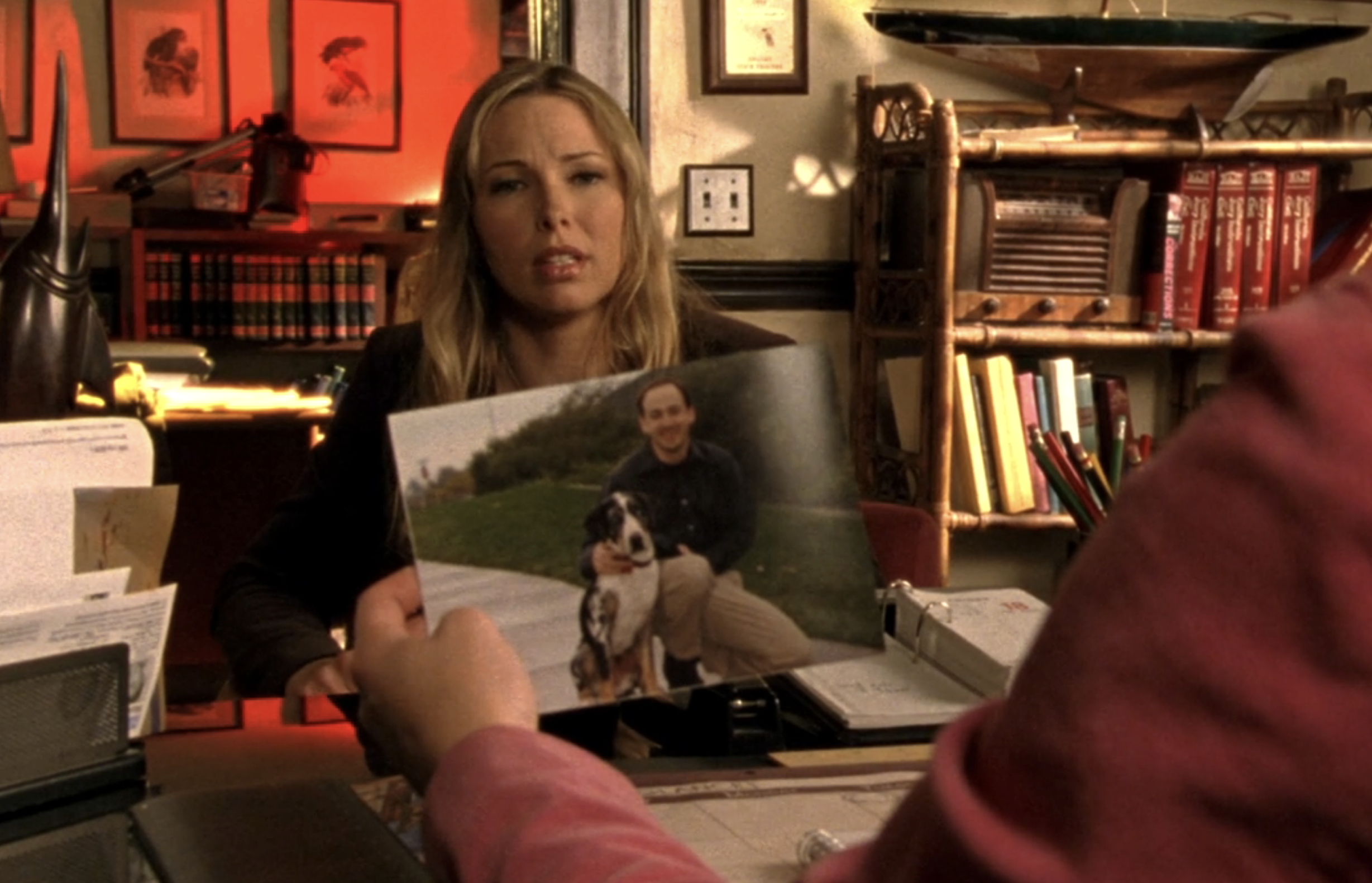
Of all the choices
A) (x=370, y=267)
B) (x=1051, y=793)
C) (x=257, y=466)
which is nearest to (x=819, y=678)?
(x=1051, y=793)

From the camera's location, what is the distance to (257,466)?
3869mm

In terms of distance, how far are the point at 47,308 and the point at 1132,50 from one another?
2.28m

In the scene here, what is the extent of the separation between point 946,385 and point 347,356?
9.42 ft

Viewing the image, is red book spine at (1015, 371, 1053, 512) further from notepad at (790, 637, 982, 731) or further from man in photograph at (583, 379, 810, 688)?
man in photograph at (583, 379, 810, 688)

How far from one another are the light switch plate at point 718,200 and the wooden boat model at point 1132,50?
37 centimetres

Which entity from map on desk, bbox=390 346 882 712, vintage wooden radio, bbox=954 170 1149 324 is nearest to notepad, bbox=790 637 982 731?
map on desk, bbox=390 346 882 712

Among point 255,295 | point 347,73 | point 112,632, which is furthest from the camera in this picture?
point 347,73

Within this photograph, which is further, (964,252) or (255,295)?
(255,295)

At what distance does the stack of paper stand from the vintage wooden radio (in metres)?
2.04

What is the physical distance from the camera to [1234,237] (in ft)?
9.07

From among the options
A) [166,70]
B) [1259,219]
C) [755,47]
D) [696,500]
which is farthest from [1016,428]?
[166,70]

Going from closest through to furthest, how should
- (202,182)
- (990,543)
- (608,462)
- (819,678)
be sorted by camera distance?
(608,462) < (819,678) < (990,543) < (202,182)

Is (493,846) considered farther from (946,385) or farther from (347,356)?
(347,356)

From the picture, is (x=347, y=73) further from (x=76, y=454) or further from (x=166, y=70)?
(x=76, y=454)
